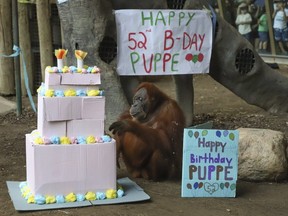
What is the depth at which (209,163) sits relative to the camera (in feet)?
16.0

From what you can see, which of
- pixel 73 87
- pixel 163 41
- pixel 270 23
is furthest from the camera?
pixel 270 23

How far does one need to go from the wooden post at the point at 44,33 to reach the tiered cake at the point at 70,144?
16.7 ft

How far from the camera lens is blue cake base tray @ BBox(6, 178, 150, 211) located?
4484 mm

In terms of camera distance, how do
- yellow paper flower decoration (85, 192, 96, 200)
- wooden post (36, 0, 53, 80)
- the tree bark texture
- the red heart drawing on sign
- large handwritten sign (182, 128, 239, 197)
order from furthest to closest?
wooden post (36, 0, 53, 80) < the tree bark texture < the red heart drawing on sign < large handwritten sign (182, 128, 239, 197) < yellow paper flower decoration (85, 192, 96, 200)

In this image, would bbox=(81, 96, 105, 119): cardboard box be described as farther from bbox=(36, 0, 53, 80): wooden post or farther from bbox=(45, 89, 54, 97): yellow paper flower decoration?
bbox=(36, 0, 53, 80): wooden post

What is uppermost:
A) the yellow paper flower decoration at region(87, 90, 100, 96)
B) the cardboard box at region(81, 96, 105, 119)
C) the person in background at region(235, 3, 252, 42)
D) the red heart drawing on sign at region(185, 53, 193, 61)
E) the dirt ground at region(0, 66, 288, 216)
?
the person in background at region(235, 3, 252, 42)

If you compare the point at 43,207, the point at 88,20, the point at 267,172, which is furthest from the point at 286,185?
the point at 88,20

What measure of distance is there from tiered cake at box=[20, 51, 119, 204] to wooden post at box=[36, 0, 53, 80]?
5080 mm

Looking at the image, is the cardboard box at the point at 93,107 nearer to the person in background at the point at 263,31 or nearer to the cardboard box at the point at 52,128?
the cardboard box at the point at 52,128

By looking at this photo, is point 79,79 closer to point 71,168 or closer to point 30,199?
point 71,168

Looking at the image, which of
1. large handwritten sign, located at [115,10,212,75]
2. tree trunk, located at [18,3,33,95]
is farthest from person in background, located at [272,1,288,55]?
large handwritten sign, located at [115,10,212,75]

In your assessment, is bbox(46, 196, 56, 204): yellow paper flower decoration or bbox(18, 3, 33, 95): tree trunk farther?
bbox(18, 3, 33, 95): tree trunk

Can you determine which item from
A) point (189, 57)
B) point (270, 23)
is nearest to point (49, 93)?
point (189, 57)

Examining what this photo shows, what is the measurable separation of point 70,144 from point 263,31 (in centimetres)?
1289
